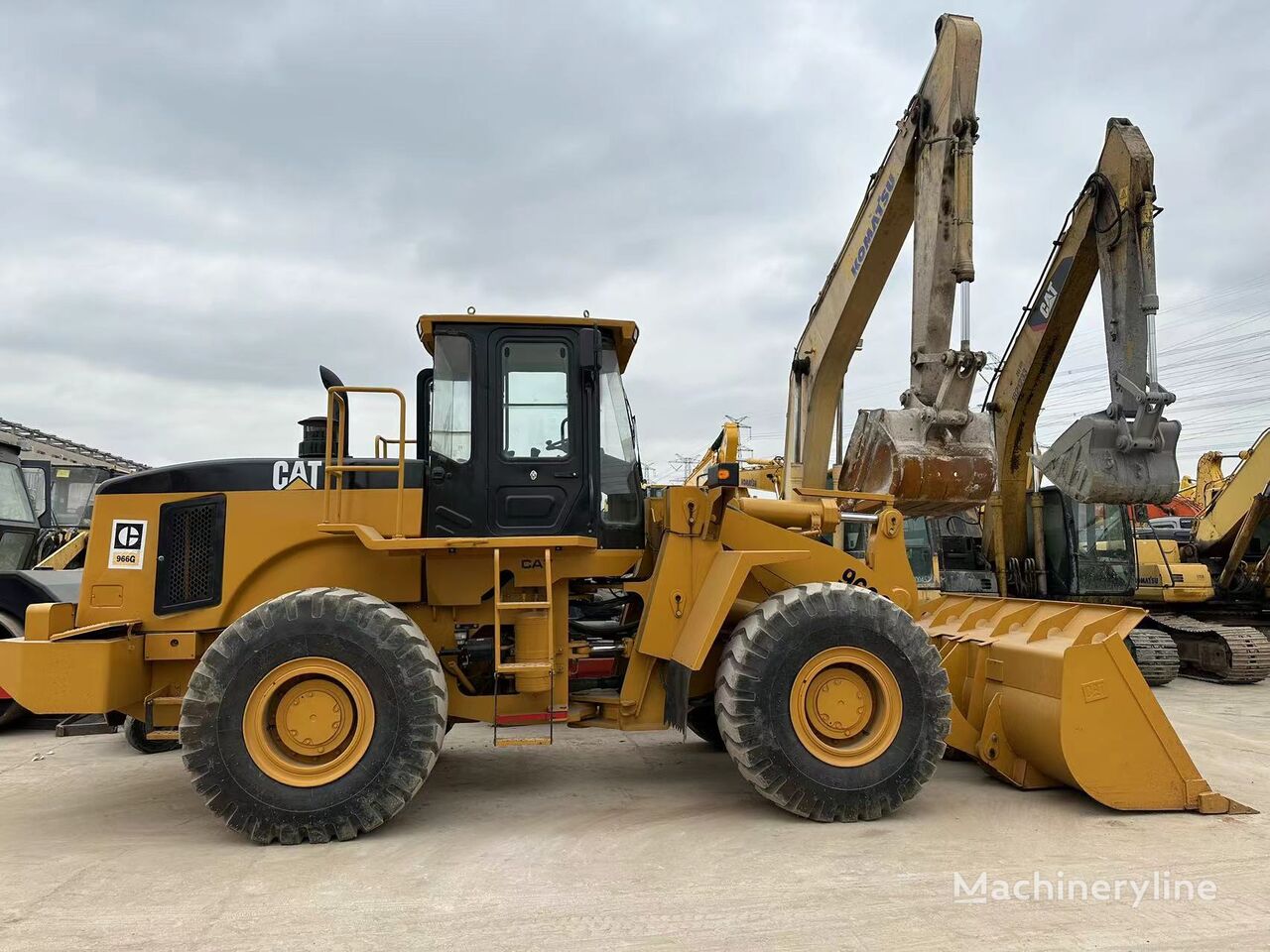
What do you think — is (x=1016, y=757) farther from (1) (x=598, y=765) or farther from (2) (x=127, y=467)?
(2) (x=127, y=467)

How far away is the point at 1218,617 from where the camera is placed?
13.0 meters

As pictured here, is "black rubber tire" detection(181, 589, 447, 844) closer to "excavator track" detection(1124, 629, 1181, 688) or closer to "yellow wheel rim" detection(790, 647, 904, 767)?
"yellow wheel rim" detection(790, 647, 904, 767)

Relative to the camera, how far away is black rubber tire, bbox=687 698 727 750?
21.6 ft

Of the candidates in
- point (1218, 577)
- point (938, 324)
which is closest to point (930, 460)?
point (938, 324)

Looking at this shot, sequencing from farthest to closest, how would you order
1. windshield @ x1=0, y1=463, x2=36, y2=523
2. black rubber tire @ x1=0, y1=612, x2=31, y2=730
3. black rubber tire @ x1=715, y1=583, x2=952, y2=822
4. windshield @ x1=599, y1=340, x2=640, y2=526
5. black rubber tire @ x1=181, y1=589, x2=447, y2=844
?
windshield @ x1=0, y1=463, x2=36, y2=523, black rubber tire @ x1=0, y1=612, x2=31, y2=730, windshield @ x1=599, y1=340, x2=640, y2=526, black rubber tire @ x1=715, y1=583, x2=952, y2=822, black rubber tire @ x1=181, y1=589, x2=447, y2=844

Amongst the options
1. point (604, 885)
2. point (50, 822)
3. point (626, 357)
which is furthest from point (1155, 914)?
point (50, 822)

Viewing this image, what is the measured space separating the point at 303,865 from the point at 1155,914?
12.7 ft

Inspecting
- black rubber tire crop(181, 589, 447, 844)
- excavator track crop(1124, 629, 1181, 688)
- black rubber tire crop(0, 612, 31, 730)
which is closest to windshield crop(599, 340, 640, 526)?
black rubber tire crop(181, 589, 447, 844)

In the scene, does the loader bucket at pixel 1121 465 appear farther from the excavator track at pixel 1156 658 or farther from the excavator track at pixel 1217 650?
the excavator track at pixel 1217 650

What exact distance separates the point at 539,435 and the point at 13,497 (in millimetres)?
7910

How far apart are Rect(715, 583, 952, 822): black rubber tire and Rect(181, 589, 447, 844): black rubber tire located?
1714 mm

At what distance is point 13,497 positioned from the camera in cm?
1005

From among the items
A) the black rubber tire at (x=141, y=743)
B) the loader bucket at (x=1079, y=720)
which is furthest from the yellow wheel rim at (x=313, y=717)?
the loader bucket at (x=1079, y=720)

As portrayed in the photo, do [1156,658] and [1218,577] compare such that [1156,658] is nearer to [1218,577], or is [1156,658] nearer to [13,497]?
[1218,577]
